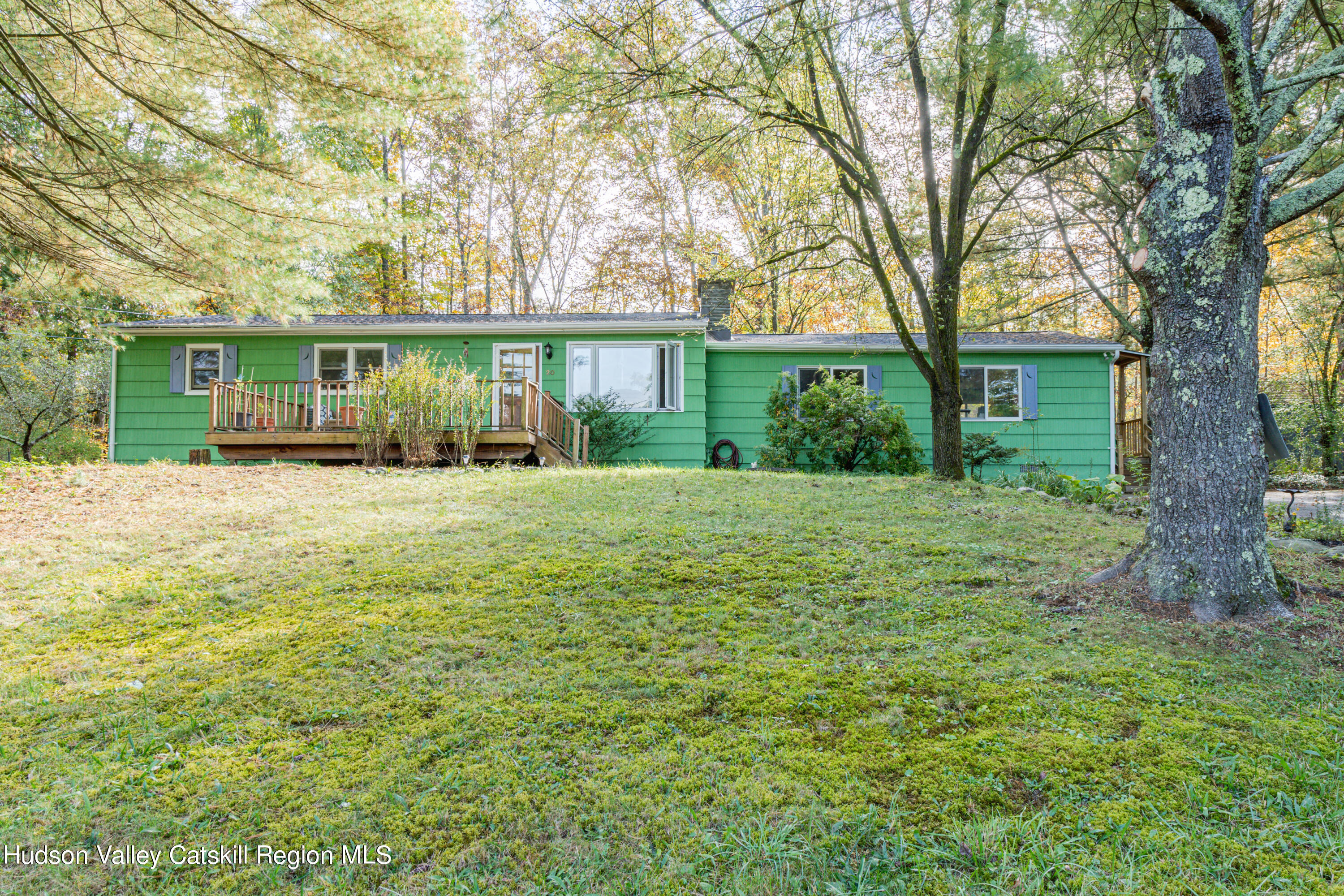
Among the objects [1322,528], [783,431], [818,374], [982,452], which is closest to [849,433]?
[783,431]

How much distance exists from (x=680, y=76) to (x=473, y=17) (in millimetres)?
4575

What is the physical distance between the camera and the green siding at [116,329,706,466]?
495 inches

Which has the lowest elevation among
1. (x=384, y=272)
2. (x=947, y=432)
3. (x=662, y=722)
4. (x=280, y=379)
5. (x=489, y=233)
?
(x=662, y=722)

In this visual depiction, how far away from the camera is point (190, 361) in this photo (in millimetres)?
12688

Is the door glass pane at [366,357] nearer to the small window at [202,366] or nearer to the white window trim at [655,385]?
the small window at [202,366]

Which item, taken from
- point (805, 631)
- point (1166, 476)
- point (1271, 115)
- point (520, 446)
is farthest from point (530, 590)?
point (520, 446)

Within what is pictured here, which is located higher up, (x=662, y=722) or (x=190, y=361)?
(x=190, y=361)

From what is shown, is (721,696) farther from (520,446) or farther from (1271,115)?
(520,446)

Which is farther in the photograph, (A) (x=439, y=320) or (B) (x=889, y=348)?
(B) (x=889, y=348)

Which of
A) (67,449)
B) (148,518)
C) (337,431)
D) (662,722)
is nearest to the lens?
(662,722)

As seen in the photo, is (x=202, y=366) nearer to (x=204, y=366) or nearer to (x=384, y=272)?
(x=204, y=366)

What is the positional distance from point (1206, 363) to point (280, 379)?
12.9 metres

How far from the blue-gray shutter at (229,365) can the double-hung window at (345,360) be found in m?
1.35

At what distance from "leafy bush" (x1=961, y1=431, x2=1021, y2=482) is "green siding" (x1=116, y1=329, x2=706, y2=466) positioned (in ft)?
14.6
